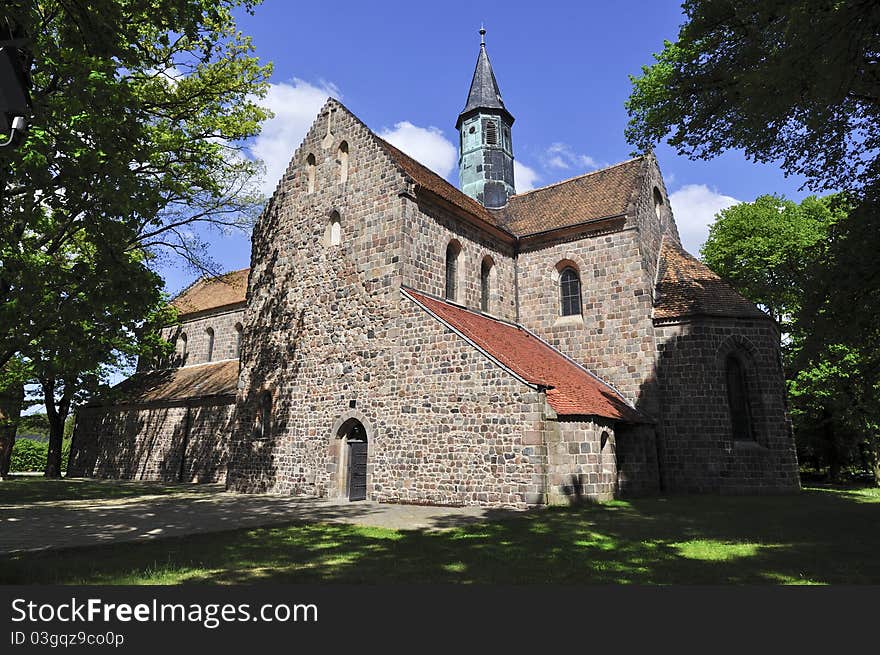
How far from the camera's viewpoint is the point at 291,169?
20.8 meters

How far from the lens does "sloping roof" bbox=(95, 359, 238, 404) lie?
85.4ft

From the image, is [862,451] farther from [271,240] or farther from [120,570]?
[120,570]

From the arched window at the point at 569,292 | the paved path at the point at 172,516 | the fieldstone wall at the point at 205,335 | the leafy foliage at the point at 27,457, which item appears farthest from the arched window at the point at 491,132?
the leafy foliage at the point at 27,457

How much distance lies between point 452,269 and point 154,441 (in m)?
18.8

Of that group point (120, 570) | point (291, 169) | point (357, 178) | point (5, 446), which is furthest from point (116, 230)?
point (5, 446)

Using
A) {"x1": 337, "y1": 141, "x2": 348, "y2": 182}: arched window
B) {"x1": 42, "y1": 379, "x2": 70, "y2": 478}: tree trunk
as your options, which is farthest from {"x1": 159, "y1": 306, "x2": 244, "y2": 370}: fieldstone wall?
{"x1": 337, "y1": 141, "x2": 348, "y2": 182}: arched window

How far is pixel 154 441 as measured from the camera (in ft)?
90.7

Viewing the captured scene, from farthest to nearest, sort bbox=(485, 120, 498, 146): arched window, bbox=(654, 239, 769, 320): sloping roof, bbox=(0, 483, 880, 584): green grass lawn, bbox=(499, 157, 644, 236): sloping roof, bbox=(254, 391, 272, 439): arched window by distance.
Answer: bbox=(485, 120, 498, 146): arched window
bbox=(499, 157, 644, 236): sloping roof
bbox=(254, 391, 272, 439): arched window
bbox=(654, 239, 769, 320): sloping roof
bbox=(0, 483, 880, 584): green grass lawn

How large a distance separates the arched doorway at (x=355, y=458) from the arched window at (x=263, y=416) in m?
3.70

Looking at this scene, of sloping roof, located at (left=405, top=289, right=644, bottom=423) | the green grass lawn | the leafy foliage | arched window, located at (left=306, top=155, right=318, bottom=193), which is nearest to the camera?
the green grass lawn

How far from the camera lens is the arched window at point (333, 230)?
1903 cm

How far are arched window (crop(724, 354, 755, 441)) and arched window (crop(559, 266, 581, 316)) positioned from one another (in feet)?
18.2

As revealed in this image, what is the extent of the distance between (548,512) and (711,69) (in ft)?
37.1

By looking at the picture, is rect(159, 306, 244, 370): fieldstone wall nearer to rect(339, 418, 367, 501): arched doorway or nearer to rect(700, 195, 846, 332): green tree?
rect(339, 418, 367, 501): arched doorway
